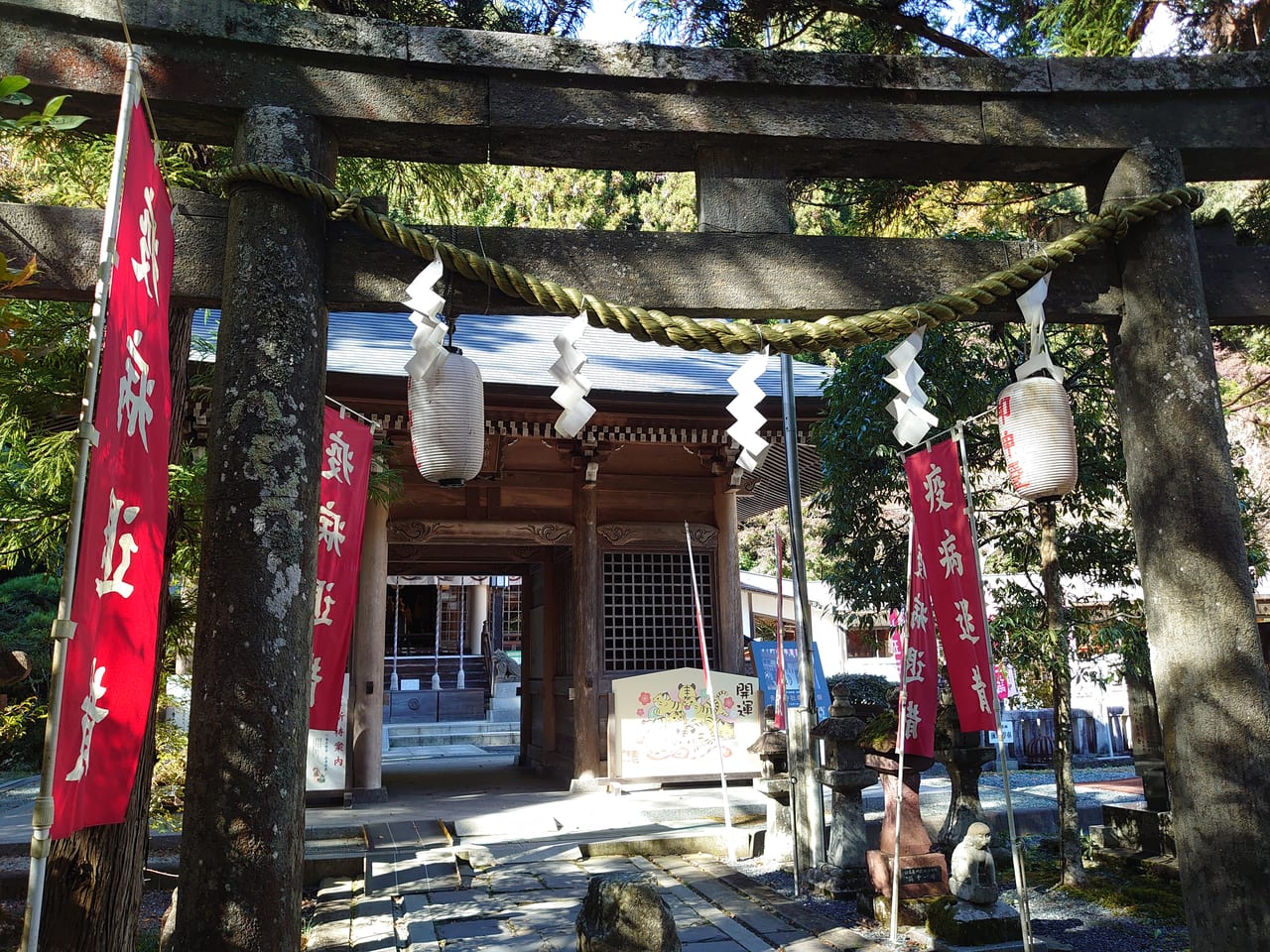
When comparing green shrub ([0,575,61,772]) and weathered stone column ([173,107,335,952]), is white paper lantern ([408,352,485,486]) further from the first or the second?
green shrub ([0,575,61,772])

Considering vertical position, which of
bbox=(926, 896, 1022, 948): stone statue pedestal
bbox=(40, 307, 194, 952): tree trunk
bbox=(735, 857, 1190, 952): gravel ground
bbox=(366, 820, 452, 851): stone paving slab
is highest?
bbox=(40, 307, 194, 952): tree trunk

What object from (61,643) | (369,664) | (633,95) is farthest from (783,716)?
(61,643)

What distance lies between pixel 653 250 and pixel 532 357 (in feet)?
24.1

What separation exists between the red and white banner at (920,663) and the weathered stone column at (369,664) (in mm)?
5884

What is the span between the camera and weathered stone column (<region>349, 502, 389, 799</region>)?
382 inches

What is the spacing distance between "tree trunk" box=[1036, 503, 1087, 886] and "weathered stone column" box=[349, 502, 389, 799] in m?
6.44

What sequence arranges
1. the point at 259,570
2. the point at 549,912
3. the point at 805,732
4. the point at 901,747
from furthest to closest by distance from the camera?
the point at 805,732
the point at 549,912
the point at 901,747
the point at 259,570

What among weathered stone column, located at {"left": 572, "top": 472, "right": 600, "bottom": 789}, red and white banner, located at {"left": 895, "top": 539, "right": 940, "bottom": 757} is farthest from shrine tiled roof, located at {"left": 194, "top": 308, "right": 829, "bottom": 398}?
red and white banner, located at {"left": 895, "top": 539, "right": 940, "bottom": 757}

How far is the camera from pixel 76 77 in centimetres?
316

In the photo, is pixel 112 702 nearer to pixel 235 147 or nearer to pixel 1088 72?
pixel 235 147

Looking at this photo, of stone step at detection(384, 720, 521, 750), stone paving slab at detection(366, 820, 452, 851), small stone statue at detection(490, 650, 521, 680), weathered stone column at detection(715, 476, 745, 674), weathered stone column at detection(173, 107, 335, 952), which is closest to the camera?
weathered stone column at detection(173, 107, 335, 952)

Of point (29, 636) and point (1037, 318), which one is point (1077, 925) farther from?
point (29, 636)

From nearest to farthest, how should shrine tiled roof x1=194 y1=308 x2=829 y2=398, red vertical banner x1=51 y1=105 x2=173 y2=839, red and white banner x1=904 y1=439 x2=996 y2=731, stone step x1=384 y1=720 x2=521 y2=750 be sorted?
red vertical banner x1=51 y1=105 x2=173 y2=839 < red and white banner x1=904 y1=439 x2=996 y2=731 < shrine tiled roof x1=194 y1=308 x2=829 y2=398 < stone step x1=384 y1=720 x2=521 y2=750

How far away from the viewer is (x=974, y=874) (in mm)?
5145
